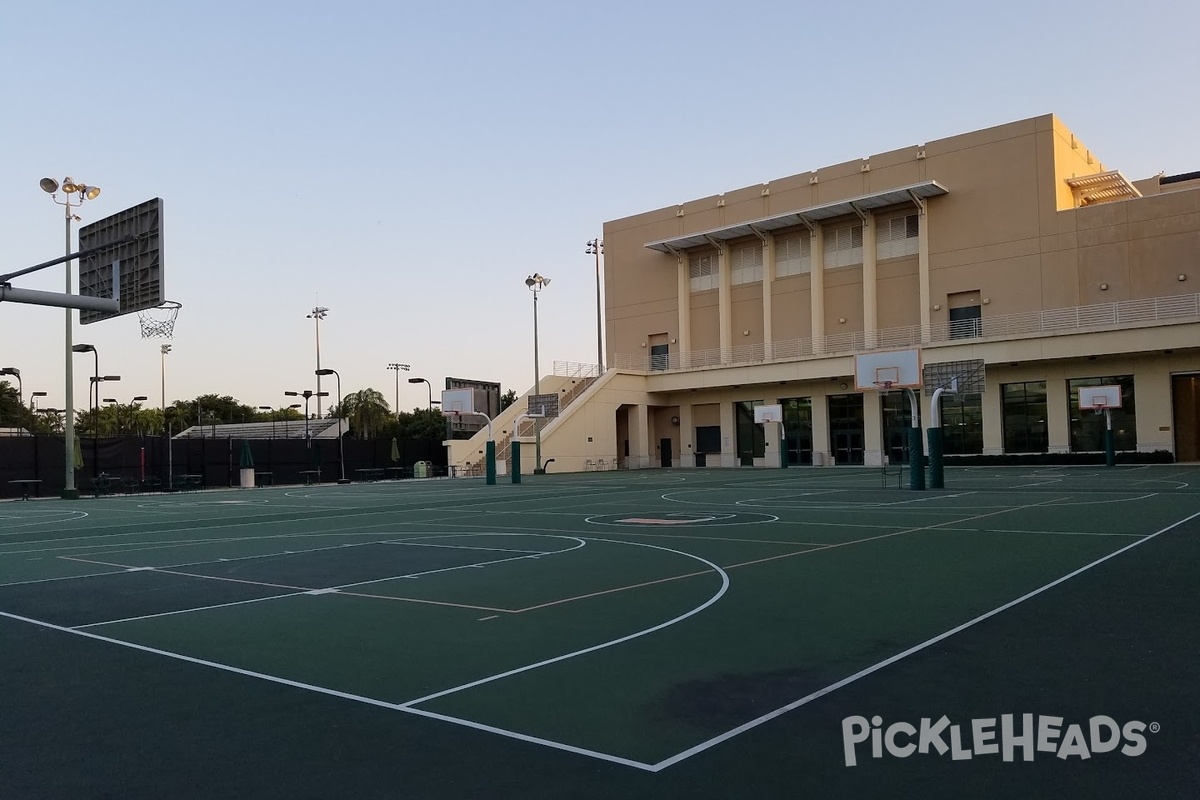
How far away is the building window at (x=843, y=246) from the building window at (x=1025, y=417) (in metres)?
12.1

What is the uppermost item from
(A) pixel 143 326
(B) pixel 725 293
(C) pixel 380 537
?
(B) pixel 725 293

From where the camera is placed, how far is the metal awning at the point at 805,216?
52.9 metres

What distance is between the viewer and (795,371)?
55719mm

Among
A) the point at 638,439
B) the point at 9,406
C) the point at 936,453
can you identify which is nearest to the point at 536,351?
the point at 638,439

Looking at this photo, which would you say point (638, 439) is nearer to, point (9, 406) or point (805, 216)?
point (805, 216)

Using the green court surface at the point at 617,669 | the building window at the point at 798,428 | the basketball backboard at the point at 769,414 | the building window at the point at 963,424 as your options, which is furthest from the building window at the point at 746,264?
the green court surface at the point at 617,669

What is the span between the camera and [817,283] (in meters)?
57.8

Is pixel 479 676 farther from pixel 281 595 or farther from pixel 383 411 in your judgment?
pixel 383 411

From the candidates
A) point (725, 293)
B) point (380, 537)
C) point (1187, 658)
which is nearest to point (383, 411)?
point (725, 293)

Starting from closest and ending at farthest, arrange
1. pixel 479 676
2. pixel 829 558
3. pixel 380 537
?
pixel 479 676 < pixel 829 558 < pixel 380 537

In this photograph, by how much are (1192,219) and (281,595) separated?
4883cm

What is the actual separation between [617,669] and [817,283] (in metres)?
53.3

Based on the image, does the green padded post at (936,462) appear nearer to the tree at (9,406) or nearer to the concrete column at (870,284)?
the concrete column at (870,284)

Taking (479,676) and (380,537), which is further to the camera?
(380,537)
